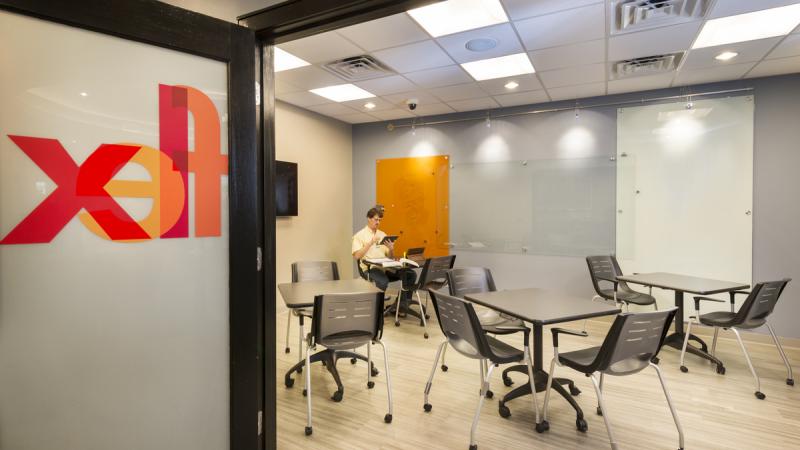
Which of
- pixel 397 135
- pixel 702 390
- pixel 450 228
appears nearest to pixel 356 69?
pixel 397 135

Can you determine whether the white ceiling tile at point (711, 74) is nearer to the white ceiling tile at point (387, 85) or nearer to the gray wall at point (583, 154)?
the gray wall at point (583, 154)

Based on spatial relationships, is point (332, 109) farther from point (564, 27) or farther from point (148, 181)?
point (148, 181)

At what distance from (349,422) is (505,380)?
1.38 meters

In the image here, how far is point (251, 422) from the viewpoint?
1.91 meters

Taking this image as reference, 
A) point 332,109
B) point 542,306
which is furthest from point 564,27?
point 332,109

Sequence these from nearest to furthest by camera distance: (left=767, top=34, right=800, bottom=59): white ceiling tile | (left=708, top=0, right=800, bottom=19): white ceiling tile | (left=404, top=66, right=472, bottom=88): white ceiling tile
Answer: (left=708, top=0, right=800, bottom=19): white ceiling tile, (left=767, top=34, right=800, bottom=59): white ceiling tile, (left=404, top=66, right=472, bottom=88): white ceiling tile

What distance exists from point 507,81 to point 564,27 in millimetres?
1432

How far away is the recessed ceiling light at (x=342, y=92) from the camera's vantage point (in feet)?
16.6

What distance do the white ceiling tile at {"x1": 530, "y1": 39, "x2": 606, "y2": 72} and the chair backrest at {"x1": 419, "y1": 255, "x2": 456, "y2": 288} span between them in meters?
2.49

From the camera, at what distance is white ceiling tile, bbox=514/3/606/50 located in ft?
10.3

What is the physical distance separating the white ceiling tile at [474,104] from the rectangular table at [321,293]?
3244 mm

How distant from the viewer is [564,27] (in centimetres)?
337

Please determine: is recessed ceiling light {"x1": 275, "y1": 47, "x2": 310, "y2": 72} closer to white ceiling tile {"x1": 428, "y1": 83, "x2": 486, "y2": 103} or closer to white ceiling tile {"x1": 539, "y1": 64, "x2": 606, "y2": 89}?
white ceiling tile {"x1": 428, "y1": 83, "x2": 486, "y2": 103}

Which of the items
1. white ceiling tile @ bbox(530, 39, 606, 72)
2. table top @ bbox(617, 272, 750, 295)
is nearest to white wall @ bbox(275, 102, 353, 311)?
white ceiling tile @ bbox(530, 39, 606, 72)
